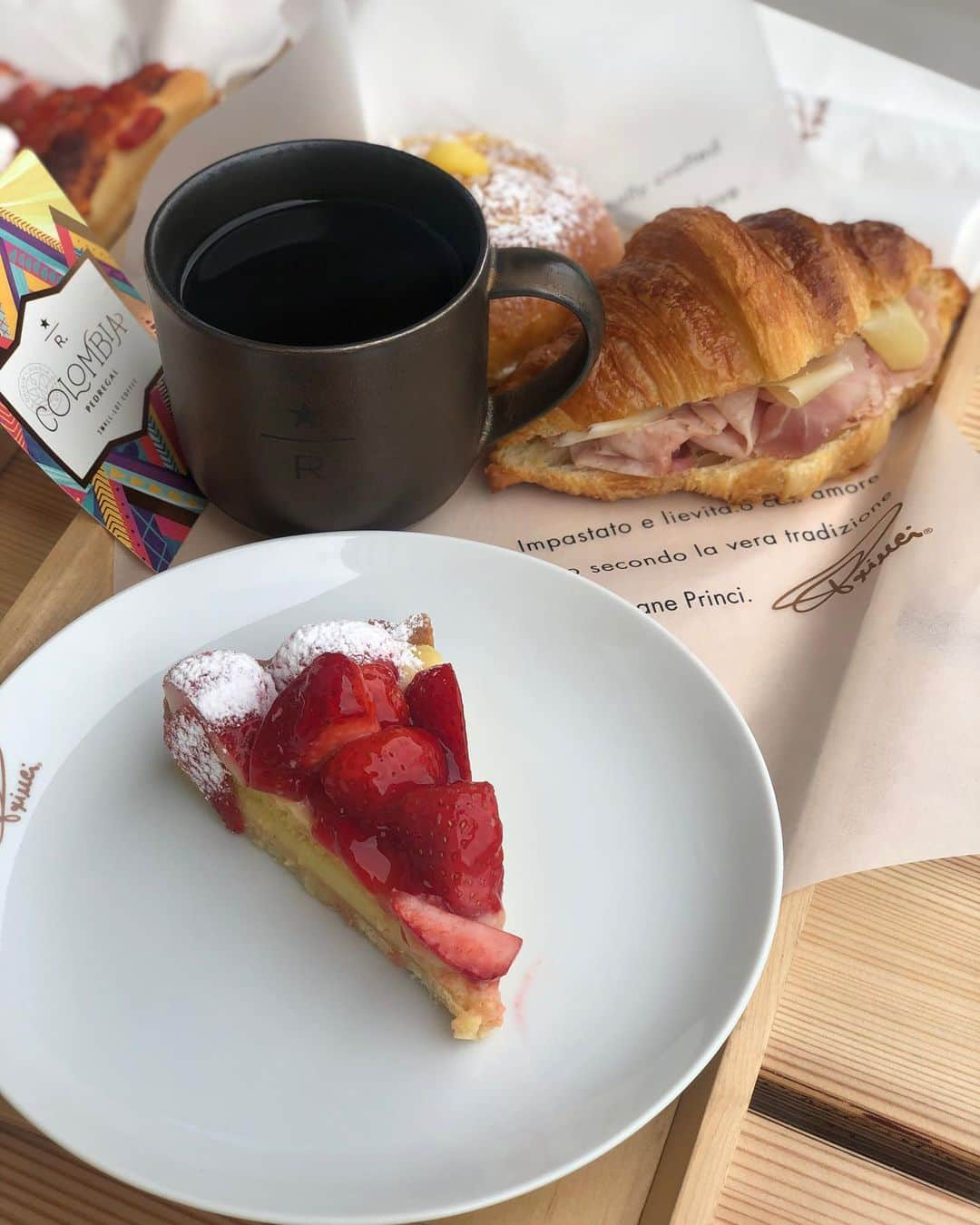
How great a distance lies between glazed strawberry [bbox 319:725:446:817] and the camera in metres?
1.07

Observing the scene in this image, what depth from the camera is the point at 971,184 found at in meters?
1.86

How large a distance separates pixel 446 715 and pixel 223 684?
21cm

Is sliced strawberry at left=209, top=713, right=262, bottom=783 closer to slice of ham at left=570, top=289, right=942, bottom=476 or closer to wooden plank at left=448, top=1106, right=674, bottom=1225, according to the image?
wooden plank at left=448, top=1106, right=674, bottom=1225

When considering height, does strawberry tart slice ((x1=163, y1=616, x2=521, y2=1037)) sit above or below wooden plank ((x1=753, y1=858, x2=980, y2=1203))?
above

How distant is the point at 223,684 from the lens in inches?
45.3

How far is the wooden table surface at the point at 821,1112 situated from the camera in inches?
39.9

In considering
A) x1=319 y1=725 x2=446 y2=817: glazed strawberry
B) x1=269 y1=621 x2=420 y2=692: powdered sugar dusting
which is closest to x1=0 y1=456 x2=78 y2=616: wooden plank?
x1=269 y1=621 x2=420 y2=692: powdered sugar dusting

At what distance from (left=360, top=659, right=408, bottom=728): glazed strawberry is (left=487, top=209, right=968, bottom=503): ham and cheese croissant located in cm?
47

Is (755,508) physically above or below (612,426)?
below

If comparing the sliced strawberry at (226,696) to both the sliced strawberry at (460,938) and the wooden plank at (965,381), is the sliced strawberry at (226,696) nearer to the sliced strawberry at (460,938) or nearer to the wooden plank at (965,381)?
the sliced strawberry at (460,938)

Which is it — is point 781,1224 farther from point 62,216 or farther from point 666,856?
point 62,216
